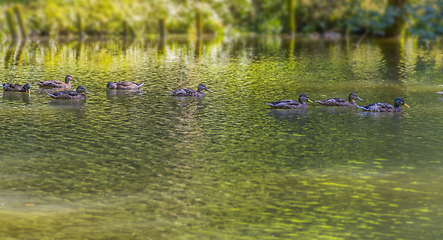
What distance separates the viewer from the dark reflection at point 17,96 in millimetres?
20886

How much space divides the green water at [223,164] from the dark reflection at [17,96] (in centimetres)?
8

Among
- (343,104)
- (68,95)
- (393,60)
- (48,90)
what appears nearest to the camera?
(343,104)

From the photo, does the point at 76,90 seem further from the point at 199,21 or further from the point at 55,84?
the point at 199,21

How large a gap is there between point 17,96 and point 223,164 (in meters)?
12.0

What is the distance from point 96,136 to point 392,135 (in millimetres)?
7016

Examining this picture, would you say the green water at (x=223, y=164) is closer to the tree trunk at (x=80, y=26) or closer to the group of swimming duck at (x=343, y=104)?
the group of swimming duck at (x=343, y=104)

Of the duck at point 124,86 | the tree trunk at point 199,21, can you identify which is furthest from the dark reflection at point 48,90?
the tree trunk at point 199,21

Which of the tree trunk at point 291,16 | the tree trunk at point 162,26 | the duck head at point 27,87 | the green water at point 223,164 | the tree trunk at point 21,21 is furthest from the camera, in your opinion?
the tree trunk at point 291,16

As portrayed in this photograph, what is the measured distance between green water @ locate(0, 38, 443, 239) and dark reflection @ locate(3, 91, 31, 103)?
75mm

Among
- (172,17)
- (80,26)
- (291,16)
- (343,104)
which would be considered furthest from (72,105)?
(172,17)

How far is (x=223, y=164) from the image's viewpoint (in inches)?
476

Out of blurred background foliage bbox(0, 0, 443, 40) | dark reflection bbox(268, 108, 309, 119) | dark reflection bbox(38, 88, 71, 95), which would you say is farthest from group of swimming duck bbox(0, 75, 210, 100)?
blurred background foliage bbox(0, 0, 443, 40)

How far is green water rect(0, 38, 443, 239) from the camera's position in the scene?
8.97 metres

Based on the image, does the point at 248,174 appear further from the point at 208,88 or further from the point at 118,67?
the point at 118,67
